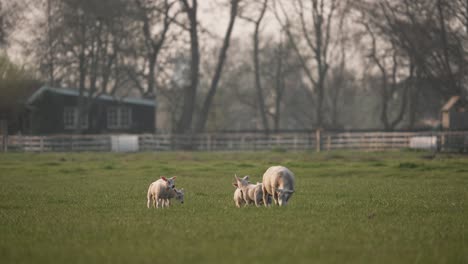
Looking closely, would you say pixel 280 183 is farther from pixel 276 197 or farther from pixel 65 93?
pixel 65 93

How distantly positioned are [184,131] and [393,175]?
33.0 metres

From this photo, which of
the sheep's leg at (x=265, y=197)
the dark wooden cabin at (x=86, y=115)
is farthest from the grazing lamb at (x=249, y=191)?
the dark wooden cabin at (x=86, y=115)

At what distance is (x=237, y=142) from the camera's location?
55625 mm

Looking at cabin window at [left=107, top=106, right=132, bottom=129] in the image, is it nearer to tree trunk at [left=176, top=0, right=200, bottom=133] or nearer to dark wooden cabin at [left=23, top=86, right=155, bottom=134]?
dark wooden cabin at [left=23, top=86, right=155, bottom=134]

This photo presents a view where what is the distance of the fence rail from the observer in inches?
1970

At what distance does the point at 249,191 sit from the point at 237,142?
1550 inches

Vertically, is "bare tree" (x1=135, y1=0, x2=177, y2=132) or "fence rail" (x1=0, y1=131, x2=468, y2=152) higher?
"bare tree" (x1=135, y1=0, x2=177, y2=132)

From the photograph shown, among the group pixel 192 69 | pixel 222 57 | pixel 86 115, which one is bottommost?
pixel 86 115

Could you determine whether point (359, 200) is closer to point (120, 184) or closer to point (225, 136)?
point (120, 184)

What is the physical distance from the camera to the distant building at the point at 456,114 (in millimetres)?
50656

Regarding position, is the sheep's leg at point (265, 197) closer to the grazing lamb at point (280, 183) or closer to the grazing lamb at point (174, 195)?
the grazing lamb at point (280, 183)

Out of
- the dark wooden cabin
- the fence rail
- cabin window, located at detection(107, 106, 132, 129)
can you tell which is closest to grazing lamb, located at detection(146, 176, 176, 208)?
the fence rail

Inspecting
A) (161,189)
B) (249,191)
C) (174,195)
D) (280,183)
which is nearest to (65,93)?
(174,195)

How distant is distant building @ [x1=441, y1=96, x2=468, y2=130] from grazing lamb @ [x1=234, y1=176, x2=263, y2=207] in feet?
120
